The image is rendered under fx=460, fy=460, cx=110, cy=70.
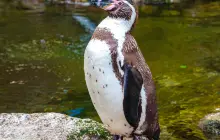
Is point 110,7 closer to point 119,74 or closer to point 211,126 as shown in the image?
point 119,74

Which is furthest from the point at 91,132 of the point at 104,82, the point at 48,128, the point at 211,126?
the point at 211,126

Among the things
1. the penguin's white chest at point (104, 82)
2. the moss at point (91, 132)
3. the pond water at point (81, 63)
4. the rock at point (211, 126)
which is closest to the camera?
the penguin's white chest at point (104, 82)

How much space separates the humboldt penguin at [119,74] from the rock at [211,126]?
2.33 metres

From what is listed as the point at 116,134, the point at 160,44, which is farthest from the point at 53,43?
the point at 116,134

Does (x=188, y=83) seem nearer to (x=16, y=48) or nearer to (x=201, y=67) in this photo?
(x=201, y=67)

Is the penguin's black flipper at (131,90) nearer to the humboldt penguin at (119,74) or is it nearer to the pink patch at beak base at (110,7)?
the humboldt penguin at (119,74)

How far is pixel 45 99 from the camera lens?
22.2 ft

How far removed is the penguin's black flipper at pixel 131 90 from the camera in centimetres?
276

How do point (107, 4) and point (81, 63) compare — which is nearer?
point (107, 4)

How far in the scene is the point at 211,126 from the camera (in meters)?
5.11

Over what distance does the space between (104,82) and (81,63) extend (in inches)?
241

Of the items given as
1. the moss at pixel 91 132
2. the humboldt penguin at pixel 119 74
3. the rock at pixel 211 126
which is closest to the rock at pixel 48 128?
the moss at pixel 91 132

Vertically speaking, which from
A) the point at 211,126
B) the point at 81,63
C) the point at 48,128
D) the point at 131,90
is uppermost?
the point at 131,90

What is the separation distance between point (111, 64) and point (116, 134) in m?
0.55
